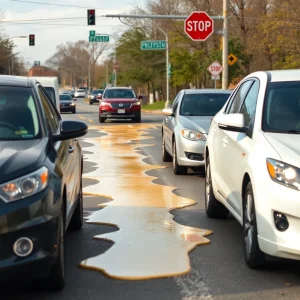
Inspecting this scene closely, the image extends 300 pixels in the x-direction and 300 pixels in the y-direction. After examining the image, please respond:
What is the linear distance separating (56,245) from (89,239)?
2.36 metres

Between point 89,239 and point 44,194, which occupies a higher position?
point 44,194

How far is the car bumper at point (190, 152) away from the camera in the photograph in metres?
12.1

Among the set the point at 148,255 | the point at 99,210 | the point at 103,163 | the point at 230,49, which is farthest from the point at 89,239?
the point at 230,49

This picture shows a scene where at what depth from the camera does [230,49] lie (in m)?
43.7

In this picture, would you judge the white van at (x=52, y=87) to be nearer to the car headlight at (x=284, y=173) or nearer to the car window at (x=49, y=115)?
the car window at (x=49, y=115)

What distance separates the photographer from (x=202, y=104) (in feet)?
44.7

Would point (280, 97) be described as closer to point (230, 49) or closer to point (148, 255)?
point (148, 255)

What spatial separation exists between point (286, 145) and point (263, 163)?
0.90 ft

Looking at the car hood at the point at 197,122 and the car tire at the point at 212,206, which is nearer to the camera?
the car tire at the point at 212,206

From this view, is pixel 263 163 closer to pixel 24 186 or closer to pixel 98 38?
pixel 24 186

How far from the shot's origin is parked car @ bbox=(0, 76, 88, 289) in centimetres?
473

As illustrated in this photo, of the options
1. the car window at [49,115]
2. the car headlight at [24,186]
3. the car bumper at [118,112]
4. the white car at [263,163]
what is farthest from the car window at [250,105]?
the car bumper at [118,112]

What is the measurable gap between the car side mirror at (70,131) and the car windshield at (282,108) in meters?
1.58

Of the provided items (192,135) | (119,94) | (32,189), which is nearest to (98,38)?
(119,94)
